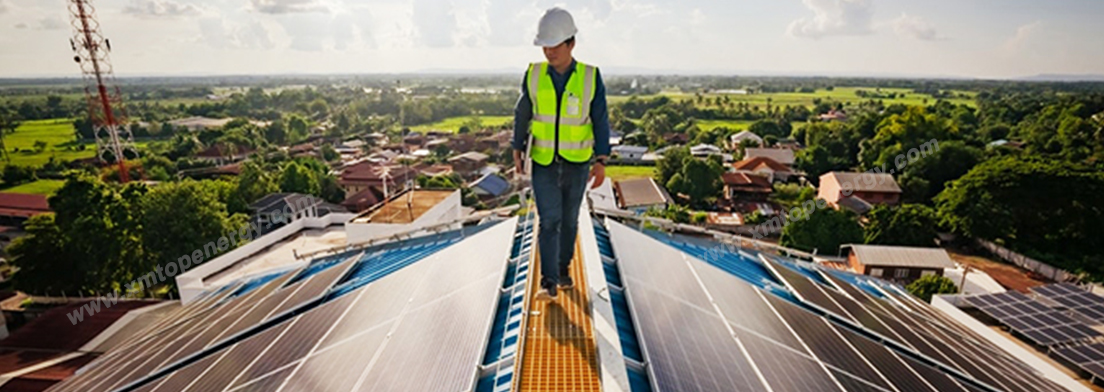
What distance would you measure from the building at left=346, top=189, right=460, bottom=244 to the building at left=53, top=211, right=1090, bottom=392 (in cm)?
868

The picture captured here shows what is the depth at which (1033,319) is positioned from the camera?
1700 cm

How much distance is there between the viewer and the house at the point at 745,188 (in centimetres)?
4719

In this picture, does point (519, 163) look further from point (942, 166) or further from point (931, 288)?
point (942, 166)

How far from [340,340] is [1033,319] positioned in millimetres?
22337

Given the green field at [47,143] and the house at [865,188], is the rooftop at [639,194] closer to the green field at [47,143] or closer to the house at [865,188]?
the house at [865,188]

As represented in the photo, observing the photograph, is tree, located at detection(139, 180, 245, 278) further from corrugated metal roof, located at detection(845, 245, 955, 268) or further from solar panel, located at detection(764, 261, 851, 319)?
corrugated metal roof, located at detection(845, 245, 955, 268)

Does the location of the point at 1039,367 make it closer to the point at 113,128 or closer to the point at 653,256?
the point at 653,256

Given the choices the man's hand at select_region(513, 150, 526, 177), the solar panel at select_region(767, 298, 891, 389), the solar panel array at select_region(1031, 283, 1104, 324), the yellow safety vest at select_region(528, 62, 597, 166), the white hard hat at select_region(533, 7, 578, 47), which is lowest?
the solar panel array at select_region(1031, 283, 1104, 324)

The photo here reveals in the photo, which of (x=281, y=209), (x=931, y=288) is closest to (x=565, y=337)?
(x=931, y=288)

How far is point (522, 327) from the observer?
5250 millimetres

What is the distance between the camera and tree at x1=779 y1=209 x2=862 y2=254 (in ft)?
94.7

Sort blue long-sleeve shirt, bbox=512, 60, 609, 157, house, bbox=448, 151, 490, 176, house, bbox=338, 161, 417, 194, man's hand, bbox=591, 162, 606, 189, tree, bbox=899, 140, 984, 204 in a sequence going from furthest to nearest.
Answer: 1. house, bbox=448, 151, 490, 176
2. house, bbox=338, 161, 417, 194
3. tree, bbox=899, 140, 984, 204
4. man's hand, bbox=591, 162, 606, 189
5. blue long-sleeve shirt, bbox=512, 60, 609, 157

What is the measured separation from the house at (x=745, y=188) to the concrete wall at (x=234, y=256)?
36.4 meters

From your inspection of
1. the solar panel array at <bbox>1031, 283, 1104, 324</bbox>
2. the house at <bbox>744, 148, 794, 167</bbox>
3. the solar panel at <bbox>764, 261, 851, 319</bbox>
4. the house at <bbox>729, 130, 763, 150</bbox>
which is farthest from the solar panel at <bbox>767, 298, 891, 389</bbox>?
the house at <bbox>729, 130, 763, 150</bbox>
